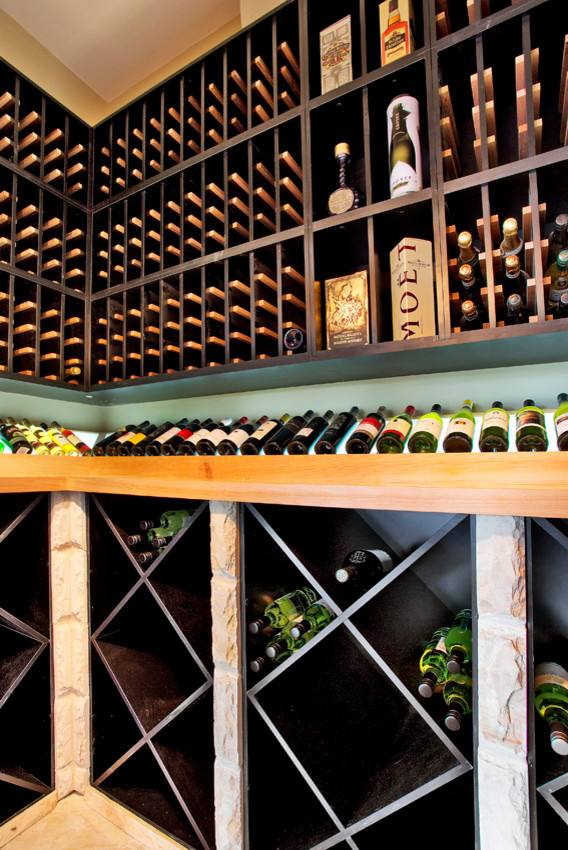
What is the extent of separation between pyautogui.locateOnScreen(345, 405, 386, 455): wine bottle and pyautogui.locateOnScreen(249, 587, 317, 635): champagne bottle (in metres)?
0.36

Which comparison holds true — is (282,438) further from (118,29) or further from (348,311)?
(118,29)

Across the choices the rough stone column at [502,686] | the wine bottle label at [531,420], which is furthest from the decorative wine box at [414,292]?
the rough stone column at [502,686]

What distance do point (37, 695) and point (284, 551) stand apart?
874 mm

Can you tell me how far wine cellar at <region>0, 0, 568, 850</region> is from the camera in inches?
30.8

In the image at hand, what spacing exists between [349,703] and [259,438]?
25.5 inches

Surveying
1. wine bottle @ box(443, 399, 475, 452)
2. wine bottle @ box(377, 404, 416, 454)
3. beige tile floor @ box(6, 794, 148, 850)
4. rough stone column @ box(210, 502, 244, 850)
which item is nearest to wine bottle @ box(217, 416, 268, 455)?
rough stone column @ box(210, 502, 244, 850)

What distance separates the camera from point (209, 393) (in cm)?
163

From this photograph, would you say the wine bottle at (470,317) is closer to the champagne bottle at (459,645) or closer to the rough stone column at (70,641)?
the champagne bottle at (459,645)

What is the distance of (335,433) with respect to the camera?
1167 millimetres

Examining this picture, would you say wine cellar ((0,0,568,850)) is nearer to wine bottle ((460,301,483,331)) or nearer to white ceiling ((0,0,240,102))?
wine bottle ((460,301,483,331))

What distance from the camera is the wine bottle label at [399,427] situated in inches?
41.5

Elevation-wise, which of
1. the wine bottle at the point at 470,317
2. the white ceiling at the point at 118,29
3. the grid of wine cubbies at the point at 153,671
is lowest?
the grid of wine cubbies at the point at 153,671

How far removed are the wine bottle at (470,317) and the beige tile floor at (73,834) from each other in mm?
1506

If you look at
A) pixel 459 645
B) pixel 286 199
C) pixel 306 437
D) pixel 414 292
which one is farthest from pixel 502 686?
pixel 286 199
